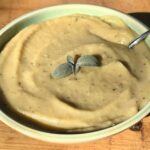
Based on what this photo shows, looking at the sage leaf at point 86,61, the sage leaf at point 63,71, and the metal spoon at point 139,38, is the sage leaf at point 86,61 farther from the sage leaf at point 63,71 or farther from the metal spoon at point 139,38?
the metal spoon at point 139,38

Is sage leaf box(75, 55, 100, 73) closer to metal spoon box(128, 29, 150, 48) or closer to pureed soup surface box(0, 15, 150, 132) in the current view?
pureed soup surface box(0, 15, 150, 132)

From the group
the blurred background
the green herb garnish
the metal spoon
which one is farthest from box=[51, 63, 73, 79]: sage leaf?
the blurred background

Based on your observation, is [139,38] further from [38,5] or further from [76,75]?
[38,5]

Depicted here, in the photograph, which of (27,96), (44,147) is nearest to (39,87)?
(27,96)

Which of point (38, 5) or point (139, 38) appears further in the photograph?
point (38, 5)

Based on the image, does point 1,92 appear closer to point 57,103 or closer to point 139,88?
point 57,103

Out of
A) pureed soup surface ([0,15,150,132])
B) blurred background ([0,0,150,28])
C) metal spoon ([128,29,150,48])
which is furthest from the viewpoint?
blurred background ([0,0,150,28])

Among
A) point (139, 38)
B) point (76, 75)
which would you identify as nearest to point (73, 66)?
point (76, 75)
